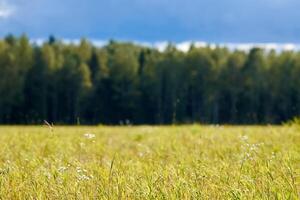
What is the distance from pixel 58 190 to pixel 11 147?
144 inches

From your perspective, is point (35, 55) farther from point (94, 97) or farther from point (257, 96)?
point (257, 96)

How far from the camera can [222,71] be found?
3307 inches

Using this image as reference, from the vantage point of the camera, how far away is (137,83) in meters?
82.8

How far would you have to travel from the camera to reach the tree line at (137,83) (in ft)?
254

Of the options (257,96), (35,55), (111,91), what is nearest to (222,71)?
(257,96)

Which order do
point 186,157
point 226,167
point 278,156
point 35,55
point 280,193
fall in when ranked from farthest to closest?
point 35,55
point 186,157
point 278,156
point 226,167
point 280,193

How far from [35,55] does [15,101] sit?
8912 mm

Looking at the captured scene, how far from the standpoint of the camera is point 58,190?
4516mm

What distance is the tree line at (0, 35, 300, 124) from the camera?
77.6 m

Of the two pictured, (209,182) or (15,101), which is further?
(15,101)

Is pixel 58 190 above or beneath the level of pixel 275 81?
beneath

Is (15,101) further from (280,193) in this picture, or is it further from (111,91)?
(280,193)

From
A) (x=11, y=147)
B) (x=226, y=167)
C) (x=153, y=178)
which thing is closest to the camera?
(x=153, y=178)

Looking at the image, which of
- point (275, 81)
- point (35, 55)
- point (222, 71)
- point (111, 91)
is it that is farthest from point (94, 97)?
point (275, 81)
